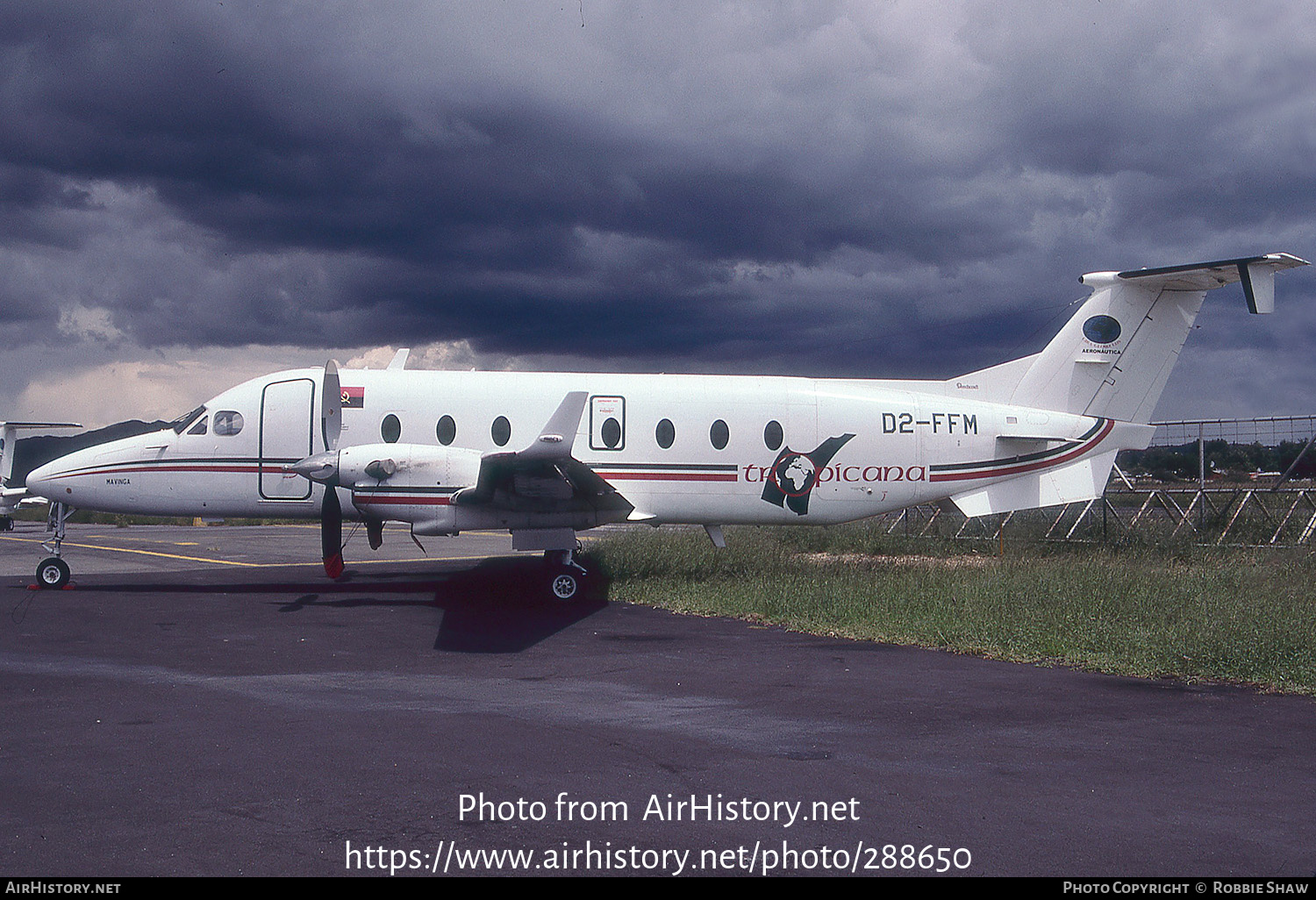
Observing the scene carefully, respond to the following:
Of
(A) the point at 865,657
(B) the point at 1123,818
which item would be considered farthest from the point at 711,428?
(B) the point at 1123,818

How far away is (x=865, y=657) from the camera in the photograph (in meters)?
10.8

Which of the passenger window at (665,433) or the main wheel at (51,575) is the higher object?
the passenger window at (665,433)

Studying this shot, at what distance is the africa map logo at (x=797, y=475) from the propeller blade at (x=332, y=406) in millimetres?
7248

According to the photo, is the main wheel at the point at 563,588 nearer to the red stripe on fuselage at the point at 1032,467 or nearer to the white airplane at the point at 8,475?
the red stripe on fuselage at the point at 1032,467

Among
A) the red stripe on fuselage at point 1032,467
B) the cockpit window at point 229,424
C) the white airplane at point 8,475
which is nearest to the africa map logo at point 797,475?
the red stripe on fuselage at point 1032,467

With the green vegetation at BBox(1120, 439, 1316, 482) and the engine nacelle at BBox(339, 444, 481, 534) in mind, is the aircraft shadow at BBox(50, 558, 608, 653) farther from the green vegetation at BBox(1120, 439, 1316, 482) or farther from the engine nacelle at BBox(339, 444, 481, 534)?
the green vegetation at BBox(1120, 439, 1316, 482)

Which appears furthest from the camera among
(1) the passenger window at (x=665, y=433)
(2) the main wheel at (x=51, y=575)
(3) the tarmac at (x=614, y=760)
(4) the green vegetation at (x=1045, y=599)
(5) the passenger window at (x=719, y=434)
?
(5) the passenger window at (x=719, y=434)

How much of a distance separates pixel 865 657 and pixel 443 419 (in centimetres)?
852

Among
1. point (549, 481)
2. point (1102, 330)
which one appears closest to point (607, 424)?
point (549, 481)

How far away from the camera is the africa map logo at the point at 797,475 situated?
55.6 ft

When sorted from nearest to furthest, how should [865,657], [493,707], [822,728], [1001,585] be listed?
[822,728] < [493,707] < [865,657] < [1001,585]

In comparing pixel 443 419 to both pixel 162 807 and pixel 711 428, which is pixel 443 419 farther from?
pixel 162 807

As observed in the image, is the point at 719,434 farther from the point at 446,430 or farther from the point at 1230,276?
the point at 1230,276

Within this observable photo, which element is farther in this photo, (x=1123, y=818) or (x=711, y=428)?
(x=711, y=428)
